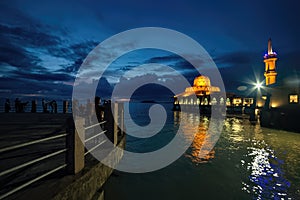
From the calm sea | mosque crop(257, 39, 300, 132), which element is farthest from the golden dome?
the calm sea

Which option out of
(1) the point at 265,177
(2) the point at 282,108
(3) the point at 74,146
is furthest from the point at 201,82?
(3) the point at 74,146

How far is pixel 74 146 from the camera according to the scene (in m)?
4.33

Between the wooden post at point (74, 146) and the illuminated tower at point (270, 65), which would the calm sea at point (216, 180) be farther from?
the illuminated tower at point (270, 65)

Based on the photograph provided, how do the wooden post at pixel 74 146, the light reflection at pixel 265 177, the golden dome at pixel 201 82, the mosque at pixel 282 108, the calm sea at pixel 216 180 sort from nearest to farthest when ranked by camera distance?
1. the wooden post at pixel 74 146
2. the calm sea at pixel 216 180
3. the light reflection at pixel 265 177
4. the mosque at pixel 282 108
5. the golden dome at pixel 201 82

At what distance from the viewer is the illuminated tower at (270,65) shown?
5731 centimetres

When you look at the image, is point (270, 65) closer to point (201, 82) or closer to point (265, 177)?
point (201, 82)

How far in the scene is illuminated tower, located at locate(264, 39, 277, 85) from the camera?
188 ft

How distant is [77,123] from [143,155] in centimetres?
925

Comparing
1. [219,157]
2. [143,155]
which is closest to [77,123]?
[143,155]

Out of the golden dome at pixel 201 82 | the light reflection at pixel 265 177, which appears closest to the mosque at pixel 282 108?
the light reflection at pixel 265 177

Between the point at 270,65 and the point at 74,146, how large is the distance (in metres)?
70.5

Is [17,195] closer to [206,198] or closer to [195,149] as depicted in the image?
[206,198]

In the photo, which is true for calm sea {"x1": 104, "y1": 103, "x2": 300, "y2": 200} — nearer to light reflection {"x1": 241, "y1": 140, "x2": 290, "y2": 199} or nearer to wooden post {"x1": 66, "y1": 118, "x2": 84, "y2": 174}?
light reflection {"x1": 241, "y1": 140, "x2": 290, "y2": 199}

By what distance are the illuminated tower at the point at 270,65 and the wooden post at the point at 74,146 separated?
67618 millimetres
